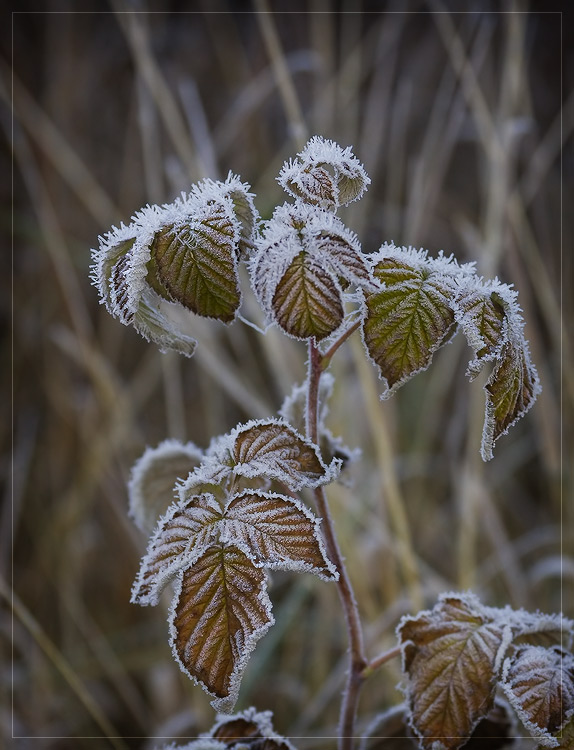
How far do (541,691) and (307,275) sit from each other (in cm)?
43

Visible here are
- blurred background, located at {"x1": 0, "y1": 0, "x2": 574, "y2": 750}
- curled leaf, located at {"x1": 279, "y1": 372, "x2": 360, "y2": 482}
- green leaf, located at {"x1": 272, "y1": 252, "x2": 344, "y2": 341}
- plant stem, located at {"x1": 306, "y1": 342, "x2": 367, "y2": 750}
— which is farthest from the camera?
blurred background, located at {"x1": 0, "y1": 0, "x2": 574, "y2": 750}

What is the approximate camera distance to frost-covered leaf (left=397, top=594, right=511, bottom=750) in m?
0.69

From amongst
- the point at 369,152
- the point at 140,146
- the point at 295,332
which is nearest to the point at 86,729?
the point at 295,332

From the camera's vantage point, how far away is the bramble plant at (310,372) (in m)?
0.58

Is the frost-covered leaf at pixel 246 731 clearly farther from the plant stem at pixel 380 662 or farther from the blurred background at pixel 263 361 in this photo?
the blurred background at pixel 263 361

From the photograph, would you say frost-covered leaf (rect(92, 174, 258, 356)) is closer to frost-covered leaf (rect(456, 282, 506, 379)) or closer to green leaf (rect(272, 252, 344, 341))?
green leaf (rect(272, 252, 344, 341))

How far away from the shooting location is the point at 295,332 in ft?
1.90

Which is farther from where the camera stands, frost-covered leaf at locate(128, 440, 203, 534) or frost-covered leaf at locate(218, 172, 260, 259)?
frost-covered leaf at locate(128, 440, 203, 534)

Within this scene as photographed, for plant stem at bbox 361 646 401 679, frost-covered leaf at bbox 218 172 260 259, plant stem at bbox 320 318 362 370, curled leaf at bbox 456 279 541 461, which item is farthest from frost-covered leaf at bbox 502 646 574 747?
frost-covered leaf at bbox 218 172 260 259

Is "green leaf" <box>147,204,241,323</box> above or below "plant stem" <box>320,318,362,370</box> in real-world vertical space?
above

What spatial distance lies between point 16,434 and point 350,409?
1047mm

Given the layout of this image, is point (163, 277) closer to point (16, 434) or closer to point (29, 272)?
point (16, 434)

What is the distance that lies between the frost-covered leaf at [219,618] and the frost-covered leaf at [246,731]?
224 mm

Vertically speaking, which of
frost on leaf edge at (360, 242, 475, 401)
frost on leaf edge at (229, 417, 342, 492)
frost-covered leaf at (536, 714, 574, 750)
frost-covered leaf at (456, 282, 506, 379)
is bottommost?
frost-covered leaf at (536, 714, 574, 750)
